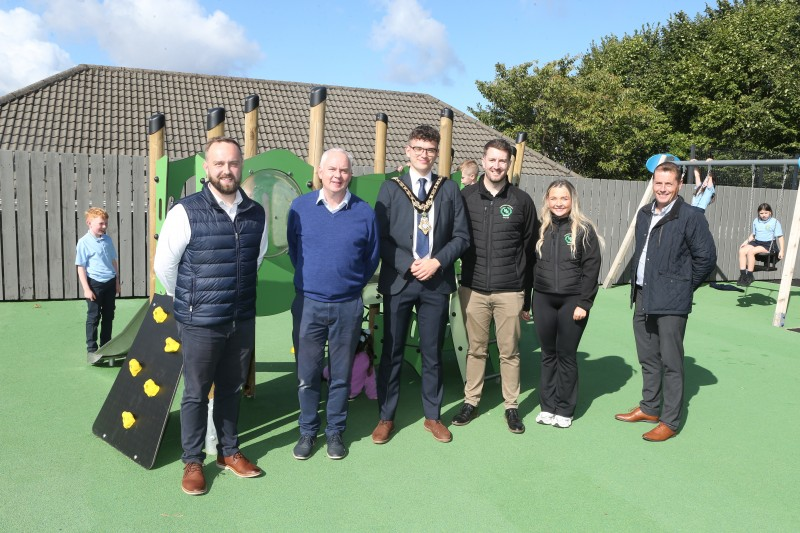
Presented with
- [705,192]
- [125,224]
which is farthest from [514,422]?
[705,192]

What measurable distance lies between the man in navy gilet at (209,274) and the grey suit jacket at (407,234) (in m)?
0.87

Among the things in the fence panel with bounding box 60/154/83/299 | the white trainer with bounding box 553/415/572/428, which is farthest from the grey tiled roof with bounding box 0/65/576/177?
the white trainer with bounding box 553/415/572/428

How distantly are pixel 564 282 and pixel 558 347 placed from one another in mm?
483

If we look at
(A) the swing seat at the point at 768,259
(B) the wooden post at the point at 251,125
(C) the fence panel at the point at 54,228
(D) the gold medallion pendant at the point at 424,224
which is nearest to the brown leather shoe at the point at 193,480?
(D) the gold medallion pendant at the point at 424,224

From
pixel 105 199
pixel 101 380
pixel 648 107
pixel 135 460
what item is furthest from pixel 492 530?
pixel 648 107

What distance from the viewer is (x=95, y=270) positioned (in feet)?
17.9

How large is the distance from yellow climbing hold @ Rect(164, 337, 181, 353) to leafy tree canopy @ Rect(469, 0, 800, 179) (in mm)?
24871

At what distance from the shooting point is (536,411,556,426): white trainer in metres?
4.48

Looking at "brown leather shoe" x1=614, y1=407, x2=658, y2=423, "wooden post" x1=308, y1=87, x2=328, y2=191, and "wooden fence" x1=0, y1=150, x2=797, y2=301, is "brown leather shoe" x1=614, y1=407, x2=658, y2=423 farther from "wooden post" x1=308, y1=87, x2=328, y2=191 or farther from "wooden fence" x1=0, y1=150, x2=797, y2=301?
"wooden fence" x1=0, y1=150, x2=797, y2=301

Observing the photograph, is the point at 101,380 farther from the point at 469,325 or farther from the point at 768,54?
the point at 768,54

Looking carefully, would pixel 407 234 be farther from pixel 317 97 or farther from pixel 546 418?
pixel 546 418

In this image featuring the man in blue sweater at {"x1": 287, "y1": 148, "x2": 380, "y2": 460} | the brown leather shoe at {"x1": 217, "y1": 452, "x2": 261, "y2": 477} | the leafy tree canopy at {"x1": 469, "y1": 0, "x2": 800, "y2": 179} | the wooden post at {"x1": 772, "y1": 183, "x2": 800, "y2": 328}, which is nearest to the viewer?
the brown leather shoe at {"x1": 217, "y1": 452, "x2": 261, "y2": 477}

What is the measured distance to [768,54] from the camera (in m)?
27.8

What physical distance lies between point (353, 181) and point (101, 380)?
2571mm
